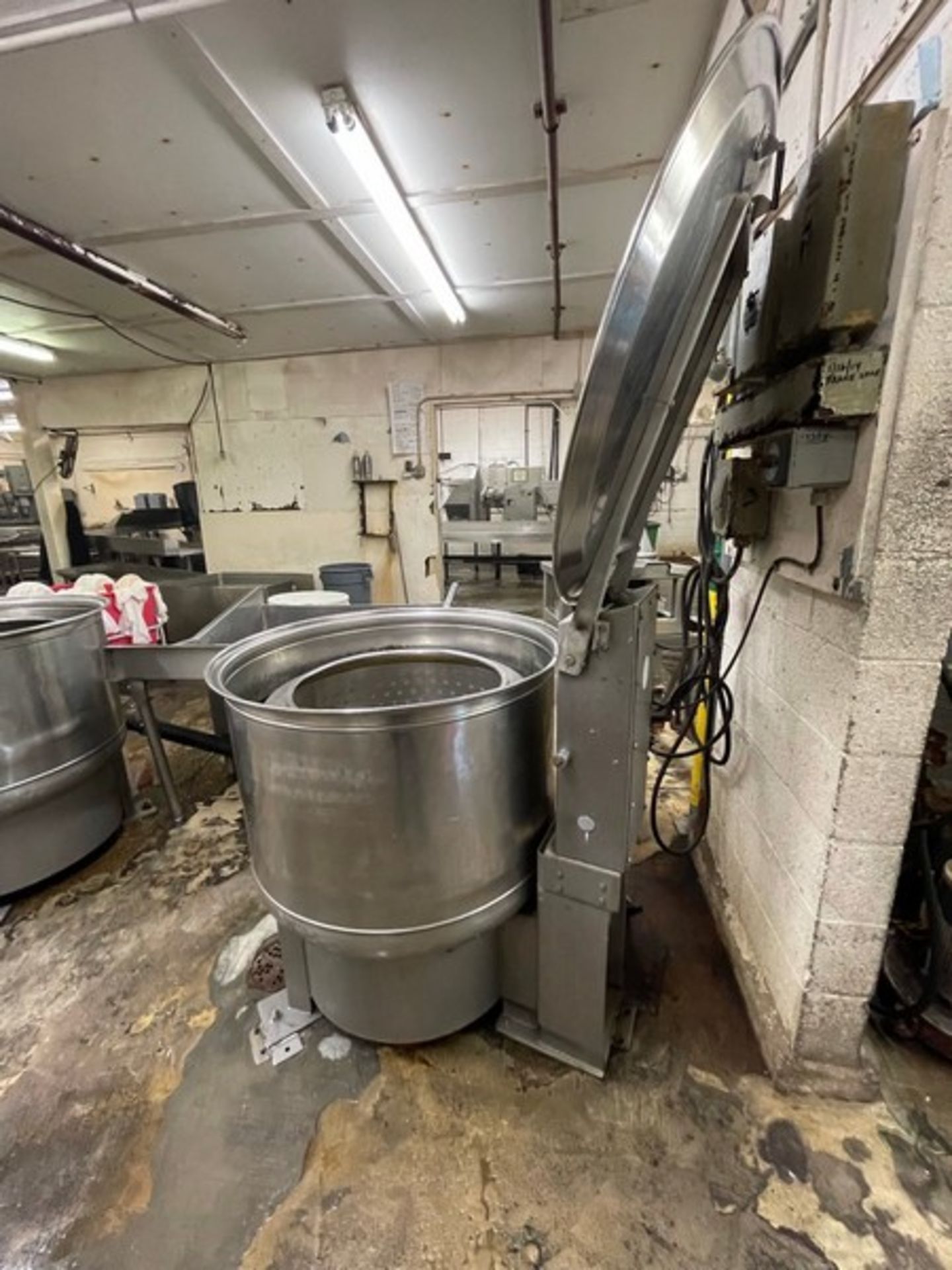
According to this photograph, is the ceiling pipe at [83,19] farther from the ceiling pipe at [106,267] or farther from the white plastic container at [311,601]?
the white plastic container at [311,601]

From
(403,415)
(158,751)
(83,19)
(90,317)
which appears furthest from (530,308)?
(158,751)

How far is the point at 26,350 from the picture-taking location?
14.2ft

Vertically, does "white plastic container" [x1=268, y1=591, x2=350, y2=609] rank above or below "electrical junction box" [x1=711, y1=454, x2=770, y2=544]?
below

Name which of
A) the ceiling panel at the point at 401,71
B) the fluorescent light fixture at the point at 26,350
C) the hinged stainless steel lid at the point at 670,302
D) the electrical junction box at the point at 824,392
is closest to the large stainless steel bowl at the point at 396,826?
the hinged stainless steel lid at the point at 670,302

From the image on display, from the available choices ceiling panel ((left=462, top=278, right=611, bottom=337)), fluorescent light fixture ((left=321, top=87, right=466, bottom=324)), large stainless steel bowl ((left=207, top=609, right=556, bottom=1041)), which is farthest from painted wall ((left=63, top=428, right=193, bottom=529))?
large stainless steel bowl ((left=207, top=609, right=556, bottom=1041))

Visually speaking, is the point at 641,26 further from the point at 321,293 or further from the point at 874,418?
the point at 321,293

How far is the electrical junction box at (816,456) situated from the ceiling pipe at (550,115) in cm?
133

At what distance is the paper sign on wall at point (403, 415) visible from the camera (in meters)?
4.64

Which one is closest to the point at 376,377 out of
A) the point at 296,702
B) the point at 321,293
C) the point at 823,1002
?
the point at 321,293

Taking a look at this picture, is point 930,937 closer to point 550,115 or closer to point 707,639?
point 707,639

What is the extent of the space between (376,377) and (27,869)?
4161 mm

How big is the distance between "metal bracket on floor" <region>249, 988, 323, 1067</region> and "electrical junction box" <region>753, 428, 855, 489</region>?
178 centimetres

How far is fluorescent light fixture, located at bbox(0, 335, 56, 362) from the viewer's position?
413cm

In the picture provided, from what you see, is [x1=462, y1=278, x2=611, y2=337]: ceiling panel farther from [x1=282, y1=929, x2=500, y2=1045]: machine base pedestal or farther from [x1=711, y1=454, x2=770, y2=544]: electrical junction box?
[x1=282, y1=929, x2=500, y2=1045]: machine base pedestal
